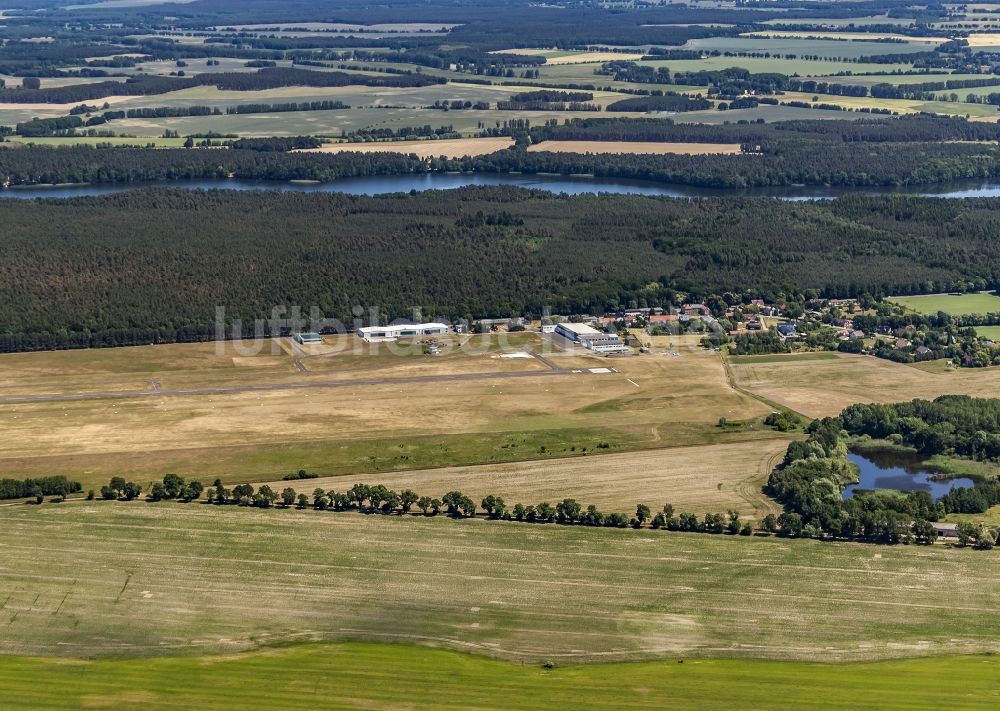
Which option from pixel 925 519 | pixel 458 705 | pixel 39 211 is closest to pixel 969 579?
pixel 925 519

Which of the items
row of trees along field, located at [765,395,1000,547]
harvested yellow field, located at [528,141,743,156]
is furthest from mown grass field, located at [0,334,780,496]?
harvested yellow field, located at [528,141,743,156]

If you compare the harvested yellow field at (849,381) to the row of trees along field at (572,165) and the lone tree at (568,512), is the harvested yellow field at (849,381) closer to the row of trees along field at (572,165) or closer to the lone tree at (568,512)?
the lone tree at (568,512)

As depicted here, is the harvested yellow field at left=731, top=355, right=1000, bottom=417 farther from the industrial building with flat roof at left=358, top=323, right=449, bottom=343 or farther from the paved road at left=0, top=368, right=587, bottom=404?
the industrial building with flat roof at left=358, top=323, right=449, bottom=343

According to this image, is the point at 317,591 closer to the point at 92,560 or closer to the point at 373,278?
the point at 92,560

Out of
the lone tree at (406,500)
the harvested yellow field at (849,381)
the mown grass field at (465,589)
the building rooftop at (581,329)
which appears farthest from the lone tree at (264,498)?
the building rooftop at (581,329)

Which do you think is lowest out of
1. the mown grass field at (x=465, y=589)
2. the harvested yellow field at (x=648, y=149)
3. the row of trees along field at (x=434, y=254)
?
the mown grass field at (x=465, y=589)

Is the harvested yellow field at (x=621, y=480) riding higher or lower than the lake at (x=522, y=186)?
lower

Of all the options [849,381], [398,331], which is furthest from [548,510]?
[398,331]
